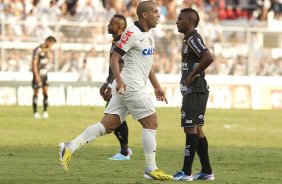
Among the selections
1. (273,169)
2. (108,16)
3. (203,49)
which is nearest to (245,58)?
(108,16)

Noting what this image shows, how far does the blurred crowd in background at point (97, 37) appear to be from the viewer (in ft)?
114

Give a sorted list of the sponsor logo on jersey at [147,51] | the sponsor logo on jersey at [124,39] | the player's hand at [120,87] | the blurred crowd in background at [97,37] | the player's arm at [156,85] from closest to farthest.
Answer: the player's hand at [120,87], the sponsor logo on jersey at [124,39], the sponsor logo on jersey at [147,51], the player's arm at [156,85], the blurred crowd in background at [97,37]

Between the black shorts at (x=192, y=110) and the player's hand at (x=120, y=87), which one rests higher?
the player's hand at (x=120, y=87)

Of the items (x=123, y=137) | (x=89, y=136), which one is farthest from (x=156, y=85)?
(x=123, y=137)

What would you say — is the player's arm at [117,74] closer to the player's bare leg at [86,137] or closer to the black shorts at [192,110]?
the player's bare leg at [86,137]

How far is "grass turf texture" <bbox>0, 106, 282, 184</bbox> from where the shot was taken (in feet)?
43.3

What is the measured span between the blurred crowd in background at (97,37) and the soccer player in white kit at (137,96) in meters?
22.2

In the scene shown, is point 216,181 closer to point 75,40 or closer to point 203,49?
point 203,49

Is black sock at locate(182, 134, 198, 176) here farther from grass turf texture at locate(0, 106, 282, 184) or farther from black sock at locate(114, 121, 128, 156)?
black sock at locate(114, 121, 128, 156)

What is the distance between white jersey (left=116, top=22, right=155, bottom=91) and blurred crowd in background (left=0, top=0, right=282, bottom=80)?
72.8ft

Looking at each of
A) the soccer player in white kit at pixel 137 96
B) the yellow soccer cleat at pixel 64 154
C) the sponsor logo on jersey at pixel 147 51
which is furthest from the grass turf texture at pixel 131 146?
the sponsor logo on jersey at pixel 147 51

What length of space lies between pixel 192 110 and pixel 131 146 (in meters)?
7.23

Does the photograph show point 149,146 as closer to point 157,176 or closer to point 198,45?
point 157,176

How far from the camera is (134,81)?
12461 millimetres
